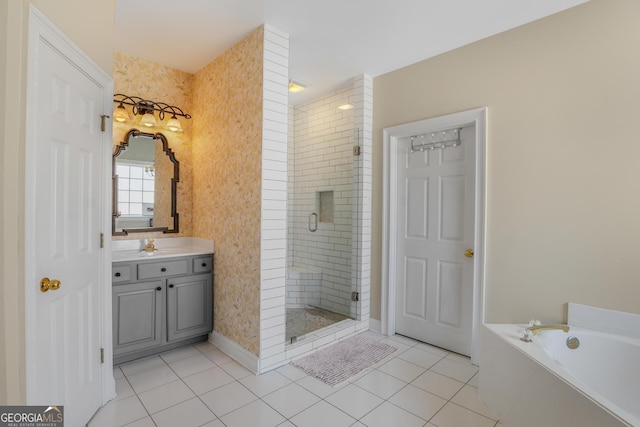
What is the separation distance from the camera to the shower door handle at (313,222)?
4.14 m

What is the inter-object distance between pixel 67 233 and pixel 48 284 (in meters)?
0.32

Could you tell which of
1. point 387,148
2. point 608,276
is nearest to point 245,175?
point 387,148

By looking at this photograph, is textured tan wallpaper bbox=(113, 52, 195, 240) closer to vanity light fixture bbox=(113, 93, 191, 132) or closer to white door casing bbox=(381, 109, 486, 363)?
vanity light fixture bbox=(113, 93, 191, 132)

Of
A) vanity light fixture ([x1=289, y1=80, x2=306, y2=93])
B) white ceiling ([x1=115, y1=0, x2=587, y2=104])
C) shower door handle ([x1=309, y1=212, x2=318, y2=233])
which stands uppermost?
white ceiling ([x1=115, y1=0, x2=587, y2=104])

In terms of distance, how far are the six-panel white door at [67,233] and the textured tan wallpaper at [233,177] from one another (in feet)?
3.46

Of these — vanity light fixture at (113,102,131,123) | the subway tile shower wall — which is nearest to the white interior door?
the subway tile shower wall

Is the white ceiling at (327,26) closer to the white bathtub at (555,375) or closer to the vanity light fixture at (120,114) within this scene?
the vanity light fixture at (120,114)

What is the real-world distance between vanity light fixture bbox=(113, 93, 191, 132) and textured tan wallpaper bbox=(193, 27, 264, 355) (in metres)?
0.26

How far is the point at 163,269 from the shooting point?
280 cm

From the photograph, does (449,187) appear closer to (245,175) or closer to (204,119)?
(245,175)

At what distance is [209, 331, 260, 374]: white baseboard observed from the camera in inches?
100

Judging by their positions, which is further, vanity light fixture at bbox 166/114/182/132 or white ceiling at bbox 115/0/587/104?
vanity light fixture at bbox 166/114/182/132

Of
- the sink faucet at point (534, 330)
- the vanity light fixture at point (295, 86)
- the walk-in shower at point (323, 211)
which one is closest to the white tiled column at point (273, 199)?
the walk-in shower at point (323, 211)

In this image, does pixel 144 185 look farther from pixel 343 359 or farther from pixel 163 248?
pixel 343 359
